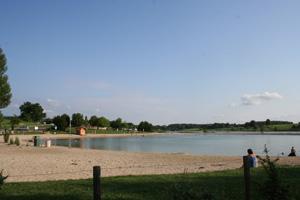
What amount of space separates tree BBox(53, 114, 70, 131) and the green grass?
146809 millimetres

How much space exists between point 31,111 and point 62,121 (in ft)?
48.0

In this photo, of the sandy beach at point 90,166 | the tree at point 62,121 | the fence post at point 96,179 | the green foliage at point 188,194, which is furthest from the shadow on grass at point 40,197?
the tree at point 62,121

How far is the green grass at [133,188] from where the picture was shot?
37.1 ft

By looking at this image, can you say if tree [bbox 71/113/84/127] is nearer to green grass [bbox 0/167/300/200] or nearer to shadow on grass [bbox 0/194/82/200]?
green grass [bbox 0/167/300/200]

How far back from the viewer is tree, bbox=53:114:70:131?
158 metres

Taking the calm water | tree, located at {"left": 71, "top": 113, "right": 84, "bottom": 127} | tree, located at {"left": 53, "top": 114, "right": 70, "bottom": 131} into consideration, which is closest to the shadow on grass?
the calm water

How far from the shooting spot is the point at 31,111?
164625 millimetres

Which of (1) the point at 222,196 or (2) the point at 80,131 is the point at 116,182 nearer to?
(1) the point at 222,196

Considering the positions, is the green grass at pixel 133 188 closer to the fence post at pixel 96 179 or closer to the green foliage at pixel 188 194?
the fence post at pixel 96 179

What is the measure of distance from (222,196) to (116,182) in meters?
4.24

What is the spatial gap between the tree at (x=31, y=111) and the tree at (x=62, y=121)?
7117mm

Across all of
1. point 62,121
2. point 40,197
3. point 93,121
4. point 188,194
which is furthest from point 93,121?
point 188,194

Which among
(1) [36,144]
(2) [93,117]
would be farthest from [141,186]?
(2) [93,117]

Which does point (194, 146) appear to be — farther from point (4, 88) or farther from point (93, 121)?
point (93, 121)
